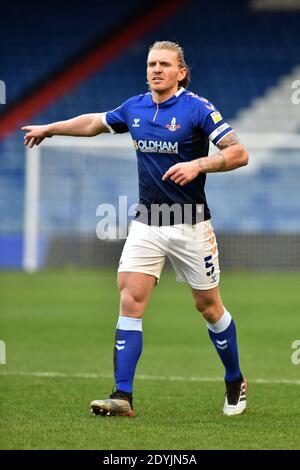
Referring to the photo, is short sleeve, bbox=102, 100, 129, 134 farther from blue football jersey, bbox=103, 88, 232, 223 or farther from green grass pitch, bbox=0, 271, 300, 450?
green grass pitch, bbox=0, 271, 300, 450

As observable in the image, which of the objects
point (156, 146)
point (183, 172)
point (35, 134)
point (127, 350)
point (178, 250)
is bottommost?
point (127, 350)

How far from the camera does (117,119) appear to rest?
707cm

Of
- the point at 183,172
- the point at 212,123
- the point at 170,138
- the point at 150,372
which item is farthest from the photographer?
the point at 150,372

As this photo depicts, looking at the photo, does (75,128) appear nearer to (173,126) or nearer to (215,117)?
(173,126)

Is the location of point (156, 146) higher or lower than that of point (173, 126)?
lower

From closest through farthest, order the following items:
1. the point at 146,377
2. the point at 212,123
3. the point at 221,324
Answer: the point at 212,123 → the point at 221,324 → the point at 146,377

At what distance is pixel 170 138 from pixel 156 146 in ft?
0.38

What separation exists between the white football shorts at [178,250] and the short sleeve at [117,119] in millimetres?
745

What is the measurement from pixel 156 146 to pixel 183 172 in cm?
54

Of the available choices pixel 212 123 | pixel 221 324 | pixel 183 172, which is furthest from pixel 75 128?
pixel 221 324

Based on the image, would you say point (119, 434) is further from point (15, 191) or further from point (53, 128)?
point (15, 191)

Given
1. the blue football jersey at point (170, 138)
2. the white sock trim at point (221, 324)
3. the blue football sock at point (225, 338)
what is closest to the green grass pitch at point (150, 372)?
the blue football sock at point (225, 338)

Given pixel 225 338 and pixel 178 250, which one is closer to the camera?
pixel 178 250
